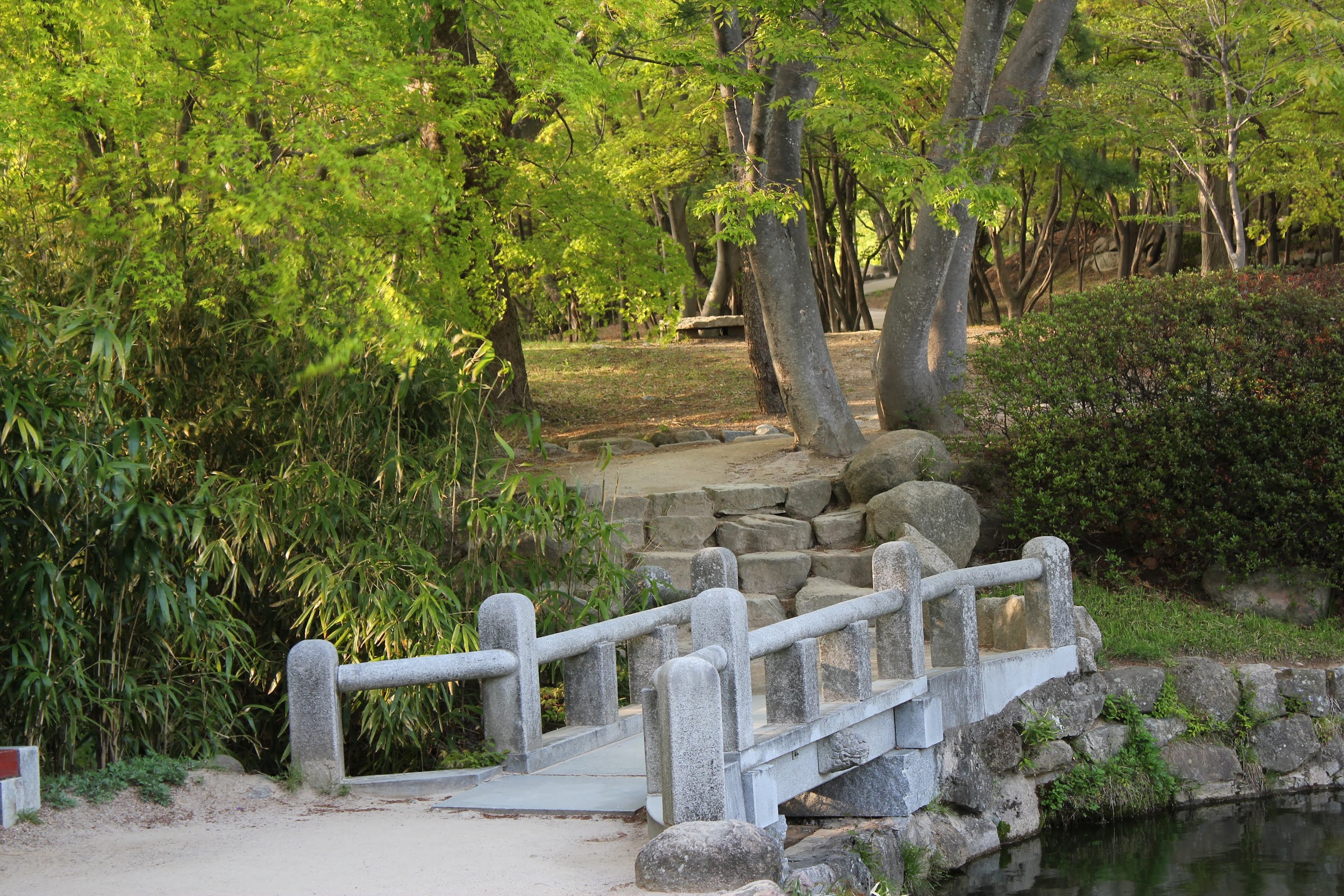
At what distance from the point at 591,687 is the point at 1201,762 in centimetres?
461

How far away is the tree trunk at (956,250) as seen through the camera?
10852 mm

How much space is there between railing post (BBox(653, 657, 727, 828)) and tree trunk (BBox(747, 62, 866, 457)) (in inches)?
272

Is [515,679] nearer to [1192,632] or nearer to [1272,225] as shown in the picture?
[1192,632]

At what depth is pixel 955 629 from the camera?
758 cm

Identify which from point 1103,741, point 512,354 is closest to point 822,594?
point 1103,741

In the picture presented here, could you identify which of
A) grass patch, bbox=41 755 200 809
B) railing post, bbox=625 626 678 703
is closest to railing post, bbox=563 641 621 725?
railing post, bbox=625 626 678 703

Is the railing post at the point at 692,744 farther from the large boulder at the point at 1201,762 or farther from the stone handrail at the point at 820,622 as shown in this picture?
the large boulder at the point at 1201,762

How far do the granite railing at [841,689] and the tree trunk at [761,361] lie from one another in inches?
278

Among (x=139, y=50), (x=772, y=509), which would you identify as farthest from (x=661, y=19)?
(x=139, y=50)

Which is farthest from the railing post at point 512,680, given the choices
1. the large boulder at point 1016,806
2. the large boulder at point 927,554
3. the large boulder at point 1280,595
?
the large boulder at point 1280,595

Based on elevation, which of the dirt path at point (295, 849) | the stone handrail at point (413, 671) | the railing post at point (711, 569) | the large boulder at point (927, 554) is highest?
Result: the railing post at point (711, 569)

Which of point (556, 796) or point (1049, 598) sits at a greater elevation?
point (1049, 598)

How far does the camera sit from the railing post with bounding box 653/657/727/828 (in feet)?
16.0

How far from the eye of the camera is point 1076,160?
17.3 meters
